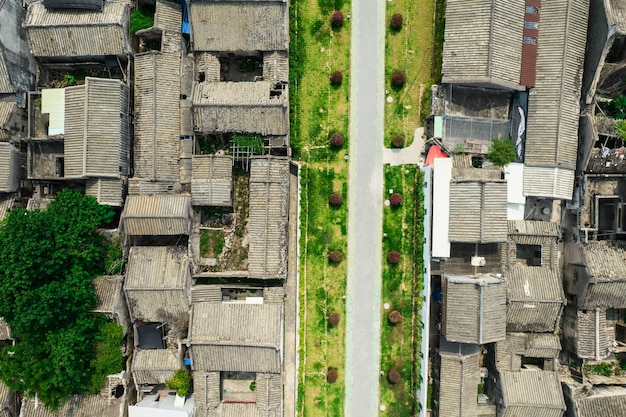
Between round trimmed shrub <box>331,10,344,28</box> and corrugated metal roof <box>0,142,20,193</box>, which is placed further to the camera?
round trimmed shrub <box>331,10,344,28</box>

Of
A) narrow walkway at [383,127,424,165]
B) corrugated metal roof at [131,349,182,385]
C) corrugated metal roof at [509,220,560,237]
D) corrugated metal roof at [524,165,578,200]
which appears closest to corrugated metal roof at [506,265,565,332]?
corrugated metal roof at [509,220,560,237]

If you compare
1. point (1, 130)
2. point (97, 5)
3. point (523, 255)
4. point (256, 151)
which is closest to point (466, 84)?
point (523, 255)

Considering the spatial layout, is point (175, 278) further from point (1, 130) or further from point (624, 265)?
A: point (624, 265)

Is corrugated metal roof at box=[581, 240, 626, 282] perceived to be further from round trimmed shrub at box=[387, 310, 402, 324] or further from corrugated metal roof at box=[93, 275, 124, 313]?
corrugated metal roof at box=[93, 275, 124, 313]

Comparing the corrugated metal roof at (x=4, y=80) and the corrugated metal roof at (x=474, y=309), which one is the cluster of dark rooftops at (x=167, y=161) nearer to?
the corrugated metal roof at (x=4, y=80)

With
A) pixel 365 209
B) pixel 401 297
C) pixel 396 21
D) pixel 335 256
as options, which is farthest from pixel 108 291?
pixel 396 21

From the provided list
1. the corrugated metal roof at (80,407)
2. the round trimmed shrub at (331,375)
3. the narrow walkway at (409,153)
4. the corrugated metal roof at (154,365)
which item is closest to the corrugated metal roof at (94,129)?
the corrugated metal roof at (154,365)
